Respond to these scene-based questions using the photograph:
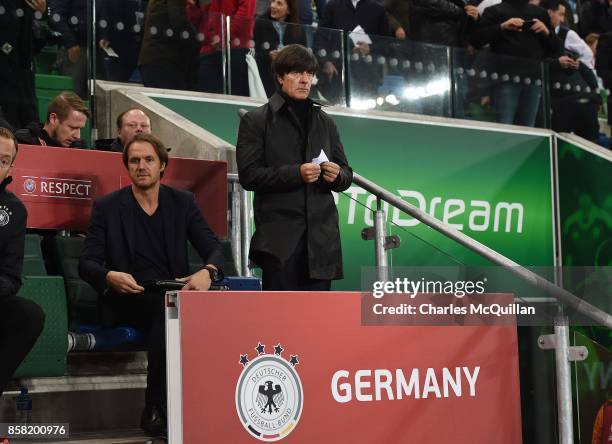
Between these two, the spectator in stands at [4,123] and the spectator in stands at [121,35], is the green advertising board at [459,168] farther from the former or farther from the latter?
the spectator in stands at [4,123]

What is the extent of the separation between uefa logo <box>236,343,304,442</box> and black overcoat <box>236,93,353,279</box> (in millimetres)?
845

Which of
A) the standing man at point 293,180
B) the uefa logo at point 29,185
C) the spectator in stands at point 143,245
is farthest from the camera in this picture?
the uefa logo at point 29,185

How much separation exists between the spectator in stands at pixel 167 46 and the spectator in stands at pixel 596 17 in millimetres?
5838

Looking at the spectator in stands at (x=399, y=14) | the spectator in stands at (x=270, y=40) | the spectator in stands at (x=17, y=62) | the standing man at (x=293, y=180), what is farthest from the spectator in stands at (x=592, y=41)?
the standing man at (x=293, y=180)

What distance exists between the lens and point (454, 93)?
31.2ft

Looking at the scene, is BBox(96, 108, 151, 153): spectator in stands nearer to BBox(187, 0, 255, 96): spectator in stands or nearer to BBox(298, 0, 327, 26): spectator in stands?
BBox(187, 0, 255, 96): spectator in stands

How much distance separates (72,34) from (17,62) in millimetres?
468

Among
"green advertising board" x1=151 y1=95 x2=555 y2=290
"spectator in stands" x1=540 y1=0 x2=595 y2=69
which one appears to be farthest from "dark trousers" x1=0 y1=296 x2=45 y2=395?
"spectator in stands" x1=540 y1=0 x2=595 y2=69

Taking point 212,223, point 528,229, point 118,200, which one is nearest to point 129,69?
point 212,223

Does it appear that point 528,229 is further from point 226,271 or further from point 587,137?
point 226,271

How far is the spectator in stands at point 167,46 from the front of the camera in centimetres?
799

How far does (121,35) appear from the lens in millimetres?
7863

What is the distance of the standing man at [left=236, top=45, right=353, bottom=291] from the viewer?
511 cm

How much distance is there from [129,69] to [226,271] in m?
2.60
